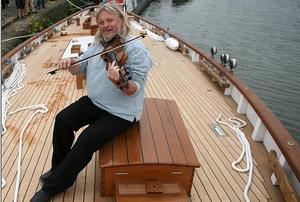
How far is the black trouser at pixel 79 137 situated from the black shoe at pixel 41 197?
31 millimetres

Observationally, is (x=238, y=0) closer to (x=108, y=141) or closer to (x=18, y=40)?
(x=18, y=40)

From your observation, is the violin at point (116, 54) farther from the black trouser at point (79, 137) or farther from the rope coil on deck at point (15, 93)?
the rope coil on deck at point (15, 93)

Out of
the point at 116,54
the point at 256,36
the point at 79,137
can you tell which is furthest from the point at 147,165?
the point at 256,36

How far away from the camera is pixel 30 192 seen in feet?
8.34

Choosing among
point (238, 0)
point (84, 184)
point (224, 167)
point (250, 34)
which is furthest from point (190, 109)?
point (238, 0)

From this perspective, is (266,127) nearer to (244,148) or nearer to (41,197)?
(244,148)

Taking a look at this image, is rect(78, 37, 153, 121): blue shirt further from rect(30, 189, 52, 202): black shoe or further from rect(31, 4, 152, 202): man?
rect(30, 189, 52, 202): black shoe

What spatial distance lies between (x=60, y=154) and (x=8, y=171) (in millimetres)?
660

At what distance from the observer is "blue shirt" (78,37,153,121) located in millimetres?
2269

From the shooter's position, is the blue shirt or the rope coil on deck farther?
the rope coil on deck

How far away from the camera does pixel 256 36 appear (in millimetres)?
15883

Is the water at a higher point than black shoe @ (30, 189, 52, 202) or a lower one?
lower

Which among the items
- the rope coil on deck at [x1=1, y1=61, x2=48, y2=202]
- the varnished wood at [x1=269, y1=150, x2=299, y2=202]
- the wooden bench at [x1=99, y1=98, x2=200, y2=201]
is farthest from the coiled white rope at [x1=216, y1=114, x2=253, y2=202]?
the rope coil on deck at [x1=1, y1=61, x2=48, y2=202]

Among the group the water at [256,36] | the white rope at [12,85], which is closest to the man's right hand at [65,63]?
the white rope at [12,85]
